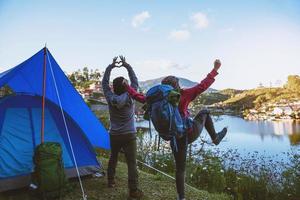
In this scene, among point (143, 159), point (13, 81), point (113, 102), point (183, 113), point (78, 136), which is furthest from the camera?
point (143, 159)

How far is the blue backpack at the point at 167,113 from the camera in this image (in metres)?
3.27

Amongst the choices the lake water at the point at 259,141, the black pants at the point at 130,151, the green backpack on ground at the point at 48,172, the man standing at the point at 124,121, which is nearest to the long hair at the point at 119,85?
the man standing at the point at 124,121

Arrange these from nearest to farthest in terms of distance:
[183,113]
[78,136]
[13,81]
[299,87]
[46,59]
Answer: [183,113], [13,81], [46,59], [78,136], [299,87]

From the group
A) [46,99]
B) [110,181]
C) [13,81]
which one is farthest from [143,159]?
[13,81]

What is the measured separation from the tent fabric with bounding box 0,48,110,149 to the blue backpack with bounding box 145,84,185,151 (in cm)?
203

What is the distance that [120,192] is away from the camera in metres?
4.45

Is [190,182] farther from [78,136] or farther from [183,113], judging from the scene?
[183,113]

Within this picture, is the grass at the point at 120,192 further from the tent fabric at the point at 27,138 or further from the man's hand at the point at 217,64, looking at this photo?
the man's hand at the point at 217,64

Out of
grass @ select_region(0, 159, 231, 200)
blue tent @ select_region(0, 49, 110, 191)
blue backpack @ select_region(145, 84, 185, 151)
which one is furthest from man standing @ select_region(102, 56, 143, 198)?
blue tent @ select_region(0, 49, 110, 191)

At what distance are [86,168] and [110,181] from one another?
0.73 m

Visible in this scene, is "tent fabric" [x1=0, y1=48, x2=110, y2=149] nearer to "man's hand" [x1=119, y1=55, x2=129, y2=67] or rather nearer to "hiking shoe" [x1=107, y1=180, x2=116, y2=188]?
"hiking shoe" [x1=107, y1=180, x2=116, y2=188]

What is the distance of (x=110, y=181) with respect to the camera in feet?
15.3

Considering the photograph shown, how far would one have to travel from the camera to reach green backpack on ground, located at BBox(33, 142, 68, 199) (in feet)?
13.1

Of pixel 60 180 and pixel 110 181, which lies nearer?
pixel 60 180
